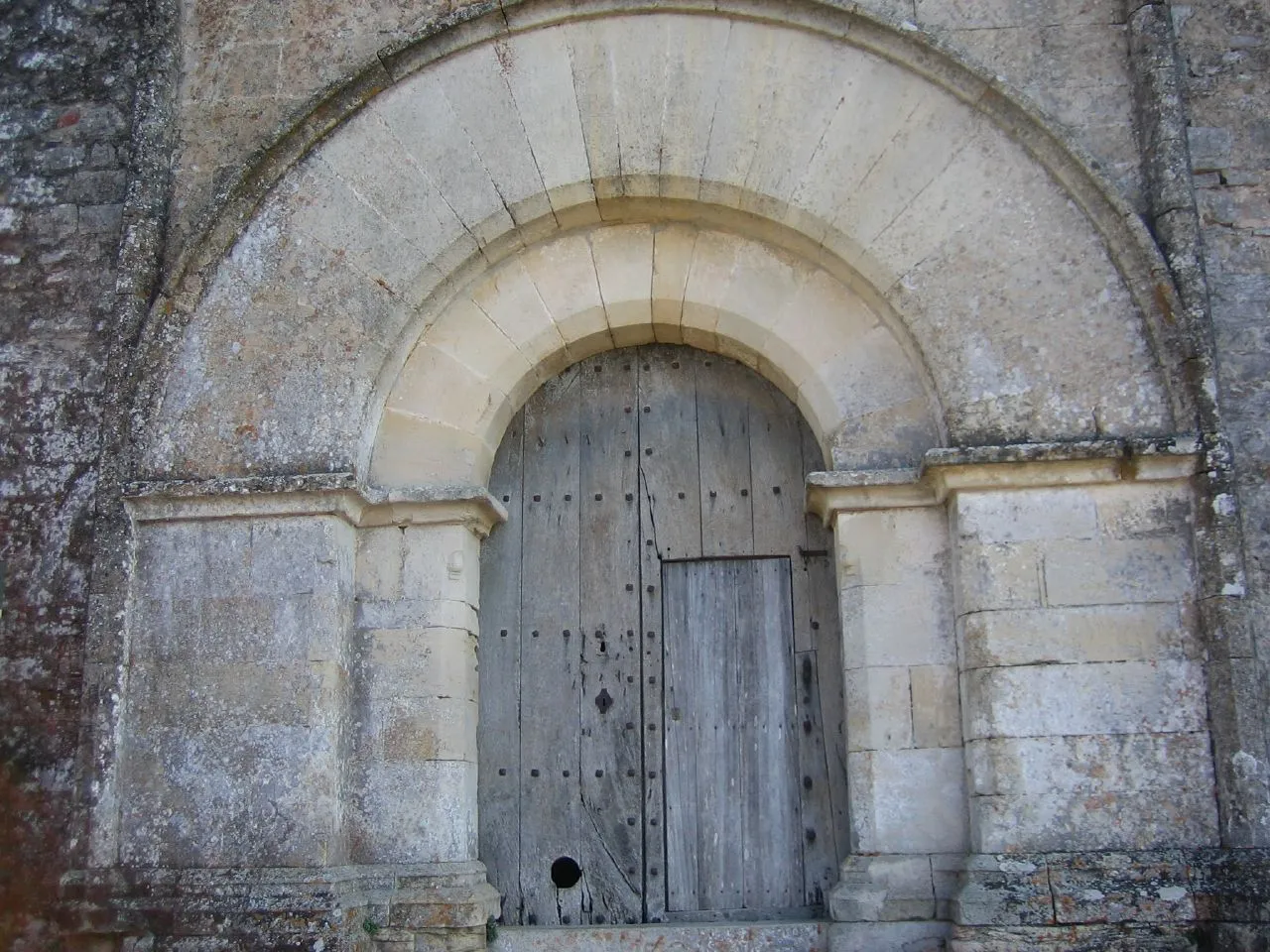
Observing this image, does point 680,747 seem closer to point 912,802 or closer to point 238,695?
Answer: point 912,802

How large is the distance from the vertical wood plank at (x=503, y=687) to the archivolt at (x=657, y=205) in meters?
0.32

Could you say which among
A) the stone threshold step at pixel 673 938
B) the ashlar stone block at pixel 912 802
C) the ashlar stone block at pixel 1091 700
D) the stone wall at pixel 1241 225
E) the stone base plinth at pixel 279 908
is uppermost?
the stone wall at pixel 1241 225

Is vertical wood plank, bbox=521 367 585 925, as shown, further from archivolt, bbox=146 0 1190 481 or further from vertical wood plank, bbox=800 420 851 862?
vertical wood plank, bbox=800 420 851 862

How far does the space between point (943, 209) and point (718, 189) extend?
30.9 inches

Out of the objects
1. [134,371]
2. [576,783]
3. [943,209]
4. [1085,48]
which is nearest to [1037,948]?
[576,783]

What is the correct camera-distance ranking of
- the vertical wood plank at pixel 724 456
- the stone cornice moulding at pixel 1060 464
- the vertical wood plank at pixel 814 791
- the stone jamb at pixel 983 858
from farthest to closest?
the vertical wood plank at pixel 724 456
the vertical wood plank at pixel 814 791
the stone cornice moulding at pixel 1060 464
the stone jamb at pixel 983 858

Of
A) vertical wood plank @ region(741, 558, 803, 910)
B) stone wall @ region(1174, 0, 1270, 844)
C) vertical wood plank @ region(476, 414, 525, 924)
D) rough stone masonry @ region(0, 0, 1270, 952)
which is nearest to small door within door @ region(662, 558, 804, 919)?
vertical wood plank @ region(741, 558, 803, 910)

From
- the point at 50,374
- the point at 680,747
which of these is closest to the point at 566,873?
the point at 680,747

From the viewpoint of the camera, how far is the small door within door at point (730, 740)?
15.1ft

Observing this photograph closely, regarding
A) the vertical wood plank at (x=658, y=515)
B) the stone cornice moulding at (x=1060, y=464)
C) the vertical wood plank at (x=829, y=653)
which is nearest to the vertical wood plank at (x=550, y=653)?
the vertical wood plank at (x=658, y=515)

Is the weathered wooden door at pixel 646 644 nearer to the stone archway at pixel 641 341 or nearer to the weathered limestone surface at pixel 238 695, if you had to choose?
the stone archway at pixel 641 341

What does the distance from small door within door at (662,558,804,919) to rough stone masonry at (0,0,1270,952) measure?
274 millimetres

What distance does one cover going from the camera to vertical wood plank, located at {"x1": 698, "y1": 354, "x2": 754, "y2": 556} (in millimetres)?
4910

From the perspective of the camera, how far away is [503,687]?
487 cm
